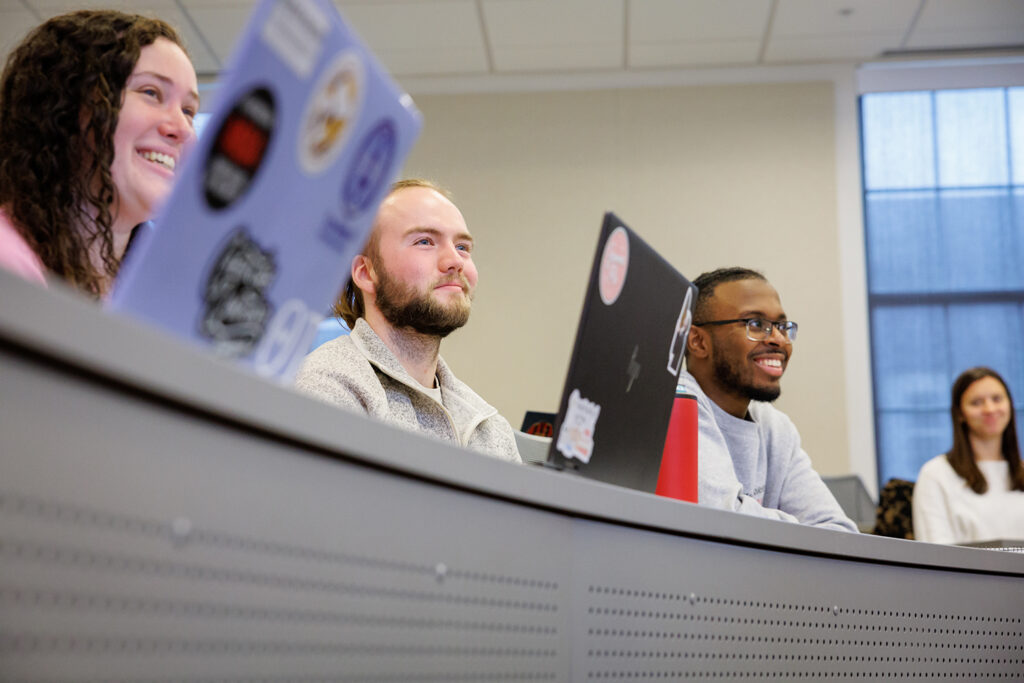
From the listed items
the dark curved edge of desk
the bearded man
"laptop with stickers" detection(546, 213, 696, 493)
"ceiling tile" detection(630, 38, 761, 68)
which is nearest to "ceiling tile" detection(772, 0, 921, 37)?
"ceiling tile" detection(630, 38, 761, 68)

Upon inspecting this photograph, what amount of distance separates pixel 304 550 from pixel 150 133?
835 mm

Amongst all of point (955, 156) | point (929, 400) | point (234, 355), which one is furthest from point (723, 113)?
point (234, 355)

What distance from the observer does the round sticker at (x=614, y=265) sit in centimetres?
113

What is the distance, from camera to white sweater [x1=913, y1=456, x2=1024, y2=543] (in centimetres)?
320

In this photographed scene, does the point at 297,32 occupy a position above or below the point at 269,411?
above

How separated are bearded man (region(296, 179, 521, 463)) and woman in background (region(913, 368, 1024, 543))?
1.97 metres

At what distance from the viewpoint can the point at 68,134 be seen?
4.15 ft

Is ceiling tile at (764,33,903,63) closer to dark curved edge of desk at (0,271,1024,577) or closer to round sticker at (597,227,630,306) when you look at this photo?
round sticker at (597,227,630,306)

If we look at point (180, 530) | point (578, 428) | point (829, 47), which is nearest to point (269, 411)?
point (180, 530)

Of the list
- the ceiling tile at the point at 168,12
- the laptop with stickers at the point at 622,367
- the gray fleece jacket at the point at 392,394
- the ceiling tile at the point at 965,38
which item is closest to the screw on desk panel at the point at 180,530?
the laptop with stickers at the point at 622,367

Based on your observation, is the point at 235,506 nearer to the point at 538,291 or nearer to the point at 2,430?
the point at 2,430

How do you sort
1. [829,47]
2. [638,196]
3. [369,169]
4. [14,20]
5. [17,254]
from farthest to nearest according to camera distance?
[638,196]
[829,47]
[14,20]
[17,254]
[369,169]

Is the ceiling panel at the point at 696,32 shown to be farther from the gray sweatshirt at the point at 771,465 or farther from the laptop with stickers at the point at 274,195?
the laptop with stickers at the point at 274,195

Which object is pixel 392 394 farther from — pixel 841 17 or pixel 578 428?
pixel 841 17
